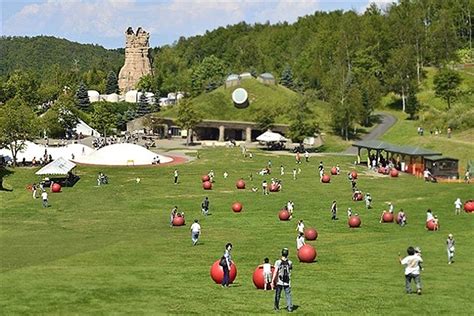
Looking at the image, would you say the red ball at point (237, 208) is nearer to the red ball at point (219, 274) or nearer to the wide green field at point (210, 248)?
the wide green field at point (210, 248)

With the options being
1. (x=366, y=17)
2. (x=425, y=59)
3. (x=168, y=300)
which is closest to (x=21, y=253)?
(x=168, y=300)

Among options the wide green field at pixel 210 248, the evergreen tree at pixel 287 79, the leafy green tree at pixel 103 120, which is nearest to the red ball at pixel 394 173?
the wide green field at pixel 210 248

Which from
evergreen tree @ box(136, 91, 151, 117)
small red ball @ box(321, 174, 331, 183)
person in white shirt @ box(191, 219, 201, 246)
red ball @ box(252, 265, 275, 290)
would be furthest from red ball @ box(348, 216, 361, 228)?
evergreen tree @ box(136, 91, 151, 117)

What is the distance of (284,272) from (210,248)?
46.9ft

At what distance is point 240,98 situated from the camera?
125m

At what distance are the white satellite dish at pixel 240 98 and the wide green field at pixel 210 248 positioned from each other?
5606 centimetres

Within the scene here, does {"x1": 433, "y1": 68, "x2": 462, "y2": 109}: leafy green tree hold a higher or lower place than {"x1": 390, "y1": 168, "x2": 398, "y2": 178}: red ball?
higher

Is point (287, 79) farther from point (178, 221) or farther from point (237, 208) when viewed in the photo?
point (178, 221)

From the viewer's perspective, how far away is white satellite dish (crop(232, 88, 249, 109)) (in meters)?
125

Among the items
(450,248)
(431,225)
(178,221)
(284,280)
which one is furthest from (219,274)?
(431,225)

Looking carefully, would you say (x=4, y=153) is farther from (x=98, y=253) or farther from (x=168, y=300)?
(x=168, y=300)

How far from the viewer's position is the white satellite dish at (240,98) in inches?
4914

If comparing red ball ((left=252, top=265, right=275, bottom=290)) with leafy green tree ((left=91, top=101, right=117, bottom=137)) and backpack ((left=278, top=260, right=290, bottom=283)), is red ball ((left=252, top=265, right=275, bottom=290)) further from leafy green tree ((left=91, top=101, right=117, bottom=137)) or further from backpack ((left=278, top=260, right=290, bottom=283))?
leafy green tree ((left=91, top=101, right=117, bottom=137))

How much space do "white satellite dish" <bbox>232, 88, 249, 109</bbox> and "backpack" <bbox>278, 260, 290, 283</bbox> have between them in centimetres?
10486
